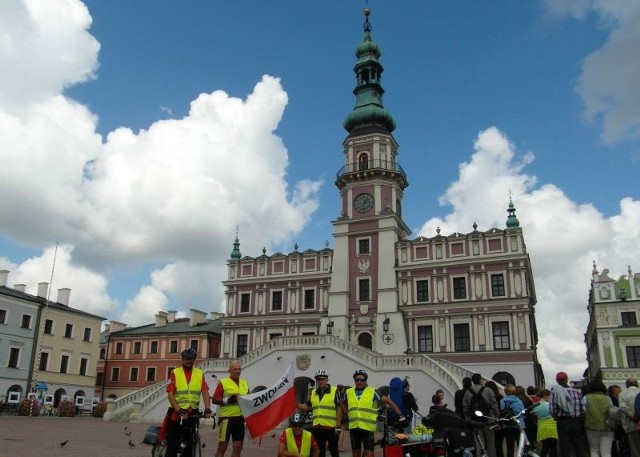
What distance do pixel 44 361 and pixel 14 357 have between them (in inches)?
125

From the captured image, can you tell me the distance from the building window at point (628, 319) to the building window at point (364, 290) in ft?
69.2

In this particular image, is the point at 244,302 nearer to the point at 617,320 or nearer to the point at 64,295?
the point at 64,295

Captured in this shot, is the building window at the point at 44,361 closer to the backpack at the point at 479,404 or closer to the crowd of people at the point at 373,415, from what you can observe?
the crowd of people at the point at 373,415

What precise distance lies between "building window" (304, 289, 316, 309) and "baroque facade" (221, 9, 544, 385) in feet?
0.26

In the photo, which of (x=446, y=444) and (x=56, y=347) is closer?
(x=446, y=444)

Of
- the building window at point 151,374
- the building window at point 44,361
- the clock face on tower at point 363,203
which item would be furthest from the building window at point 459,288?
the building window at point 44,361

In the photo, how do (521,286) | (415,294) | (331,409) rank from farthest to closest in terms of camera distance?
(415,294) < (521,286) < (331,409)

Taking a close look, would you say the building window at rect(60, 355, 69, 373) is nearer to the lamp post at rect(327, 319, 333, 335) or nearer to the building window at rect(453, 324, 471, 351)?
the lamp post at rect(327, 319, 333, 335)

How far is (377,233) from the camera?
144ft

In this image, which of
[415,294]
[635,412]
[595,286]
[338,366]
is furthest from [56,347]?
[635,412]

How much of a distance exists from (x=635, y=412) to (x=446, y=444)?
3.72 m

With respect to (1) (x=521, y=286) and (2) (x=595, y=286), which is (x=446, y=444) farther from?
(2) (x=595, y=286)

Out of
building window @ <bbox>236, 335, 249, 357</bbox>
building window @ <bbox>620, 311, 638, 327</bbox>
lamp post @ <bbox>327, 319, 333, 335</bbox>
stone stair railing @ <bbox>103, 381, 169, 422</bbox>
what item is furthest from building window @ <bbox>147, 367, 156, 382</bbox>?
building window @ <bbox>620, 311, 638, 327</bbox>

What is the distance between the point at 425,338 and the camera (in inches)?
1614
